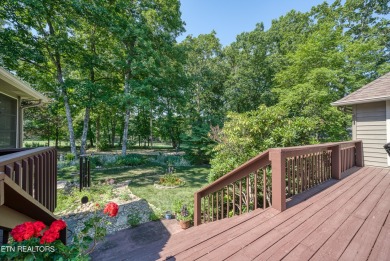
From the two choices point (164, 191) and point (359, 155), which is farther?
point (164, 191)

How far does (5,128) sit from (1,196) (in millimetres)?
5990

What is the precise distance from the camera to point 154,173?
9.72 meters

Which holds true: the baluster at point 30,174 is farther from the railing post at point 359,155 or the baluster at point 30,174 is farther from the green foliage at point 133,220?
the railing post at point 359,155

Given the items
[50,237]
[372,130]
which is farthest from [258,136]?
[50,237]

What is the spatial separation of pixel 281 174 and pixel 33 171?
125 inches

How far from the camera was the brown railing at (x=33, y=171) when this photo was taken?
5.76 feet

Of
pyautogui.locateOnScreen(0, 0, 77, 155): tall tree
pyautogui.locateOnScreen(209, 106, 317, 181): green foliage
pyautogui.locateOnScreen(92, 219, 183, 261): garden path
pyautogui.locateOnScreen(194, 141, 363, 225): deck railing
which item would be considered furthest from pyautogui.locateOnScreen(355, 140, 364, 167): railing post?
pyautogui.locateOnScreen(0, 0, 77, 155): tall tree

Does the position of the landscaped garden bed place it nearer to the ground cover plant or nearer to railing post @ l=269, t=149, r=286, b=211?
the ground cover plant

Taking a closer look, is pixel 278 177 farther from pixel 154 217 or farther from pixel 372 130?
pixel 372 130

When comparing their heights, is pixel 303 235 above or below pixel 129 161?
above

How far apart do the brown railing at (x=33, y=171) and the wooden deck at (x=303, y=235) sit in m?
1.65

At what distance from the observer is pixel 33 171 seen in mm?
2389

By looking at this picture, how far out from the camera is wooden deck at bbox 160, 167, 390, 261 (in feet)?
5.17

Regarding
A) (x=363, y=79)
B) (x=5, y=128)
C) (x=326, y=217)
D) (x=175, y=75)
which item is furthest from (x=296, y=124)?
(x=175, y=75)
